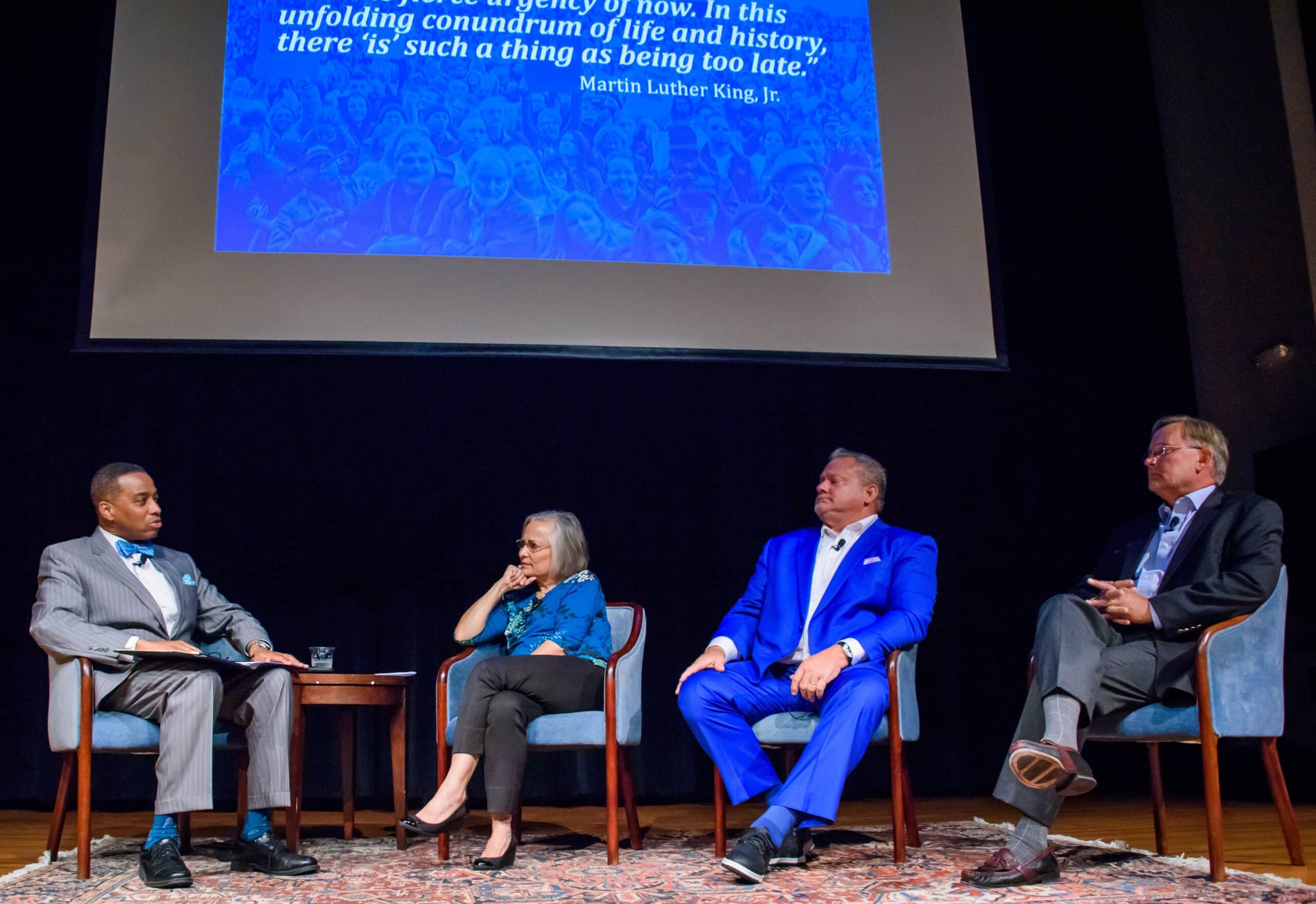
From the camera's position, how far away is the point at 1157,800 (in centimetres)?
271

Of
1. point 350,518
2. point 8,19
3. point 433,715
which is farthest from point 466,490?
point 8,19

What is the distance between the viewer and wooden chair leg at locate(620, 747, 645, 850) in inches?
116

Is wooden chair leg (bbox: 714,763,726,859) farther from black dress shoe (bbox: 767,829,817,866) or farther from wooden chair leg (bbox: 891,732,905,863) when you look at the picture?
wooden chair leg (bbox: 891,732,905,863)

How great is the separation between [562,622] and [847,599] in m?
0.82

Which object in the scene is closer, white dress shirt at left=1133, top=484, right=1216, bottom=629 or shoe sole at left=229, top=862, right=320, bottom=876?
shoe sole at left=229, top=862, right=320, bottom=876

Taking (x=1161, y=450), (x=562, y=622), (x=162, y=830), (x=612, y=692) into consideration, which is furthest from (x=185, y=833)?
(x=1161, y=450)

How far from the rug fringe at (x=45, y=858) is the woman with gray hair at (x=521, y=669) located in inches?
37.6

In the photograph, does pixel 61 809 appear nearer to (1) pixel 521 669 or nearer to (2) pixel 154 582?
(2) pixel 154 582

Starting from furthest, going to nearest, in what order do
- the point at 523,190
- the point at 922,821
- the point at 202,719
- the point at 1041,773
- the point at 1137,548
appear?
1. the point at 523,190
2. the point at 922,821
3. the point at 1137,548
4. the point at 202,719
5. the point at 1041,773

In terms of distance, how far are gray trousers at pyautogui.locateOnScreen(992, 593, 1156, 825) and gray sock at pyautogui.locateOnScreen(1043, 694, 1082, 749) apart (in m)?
0.01

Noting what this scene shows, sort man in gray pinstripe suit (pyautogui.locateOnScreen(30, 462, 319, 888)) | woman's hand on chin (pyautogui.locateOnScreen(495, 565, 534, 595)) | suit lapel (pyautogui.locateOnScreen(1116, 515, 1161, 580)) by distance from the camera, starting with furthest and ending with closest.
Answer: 1. woman's hand on chin (pyautogui.locateOnScreen(495, 565, 534, 595))
2. suit lapel (pyautogui.locateOnScreen(1116, 515, 1161, 580))
3. man in gray pinstripe suit (pyautogui.locateOnScreen(30, 462, 319, 888))

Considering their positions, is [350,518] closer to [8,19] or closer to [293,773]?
[293,773]

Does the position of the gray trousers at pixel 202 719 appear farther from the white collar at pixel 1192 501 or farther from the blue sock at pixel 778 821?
the white collar at pixel 1192 501

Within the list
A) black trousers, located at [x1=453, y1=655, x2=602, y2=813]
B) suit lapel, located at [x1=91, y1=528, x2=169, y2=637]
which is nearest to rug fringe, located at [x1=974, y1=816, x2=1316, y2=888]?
black trousers, located at [x1=453, y1=655, x2=602, y2=813]
